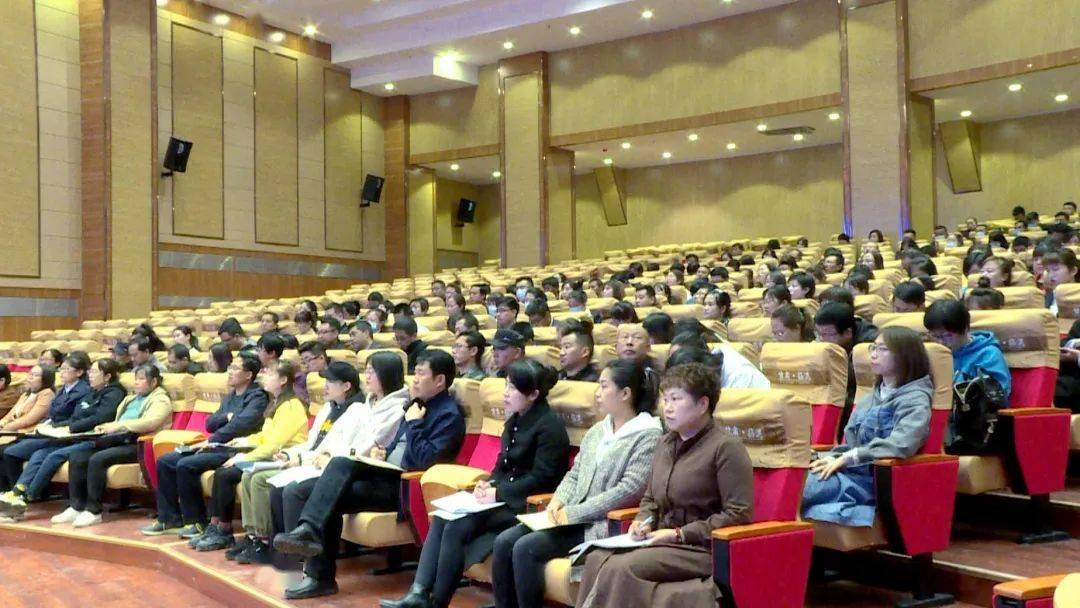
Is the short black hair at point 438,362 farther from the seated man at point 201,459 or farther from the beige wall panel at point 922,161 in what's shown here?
the beige wall panel at point 922,161

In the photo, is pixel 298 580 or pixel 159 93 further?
pixel 159 93

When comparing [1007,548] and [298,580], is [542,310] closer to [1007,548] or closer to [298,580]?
[298,580]

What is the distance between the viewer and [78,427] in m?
5.85

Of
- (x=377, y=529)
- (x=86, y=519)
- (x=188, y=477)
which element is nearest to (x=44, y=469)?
(x=86, y=519)

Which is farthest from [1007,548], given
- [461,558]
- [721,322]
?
[721,322]

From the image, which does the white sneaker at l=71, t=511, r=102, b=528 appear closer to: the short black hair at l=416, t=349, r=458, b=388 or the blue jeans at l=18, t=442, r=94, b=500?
the blue jeans at l=18, t=442, r=94, b=500

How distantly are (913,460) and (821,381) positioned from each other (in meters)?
0.58

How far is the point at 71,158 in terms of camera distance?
39.9 feet

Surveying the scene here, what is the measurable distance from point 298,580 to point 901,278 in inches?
186

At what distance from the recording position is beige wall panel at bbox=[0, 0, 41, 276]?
1152 centimetres

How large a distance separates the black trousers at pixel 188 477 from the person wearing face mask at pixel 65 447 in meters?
0.85

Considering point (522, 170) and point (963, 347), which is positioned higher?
point (522, 170)

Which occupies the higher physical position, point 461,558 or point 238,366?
point 238,366

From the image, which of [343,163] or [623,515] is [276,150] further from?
[623,515]
